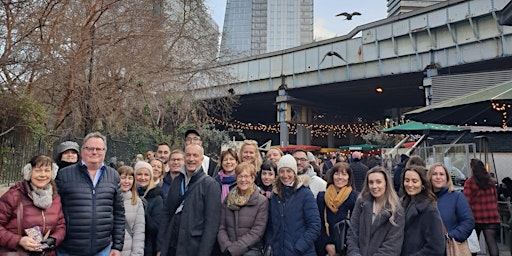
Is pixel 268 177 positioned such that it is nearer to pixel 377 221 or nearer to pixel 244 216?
pixel 244 216

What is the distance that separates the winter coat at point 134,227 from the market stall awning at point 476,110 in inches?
176

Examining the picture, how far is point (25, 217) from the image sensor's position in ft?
10.8

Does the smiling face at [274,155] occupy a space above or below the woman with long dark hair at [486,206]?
above

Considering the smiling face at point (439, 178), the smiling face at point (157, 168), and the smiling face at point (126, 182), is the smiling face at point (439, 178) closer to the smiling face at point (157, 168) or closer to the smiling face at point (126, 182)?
the smiling face at point (126, 182)

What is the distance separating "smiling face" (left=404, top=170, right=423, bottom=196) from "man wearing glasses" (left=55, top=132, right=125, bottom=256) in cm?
282

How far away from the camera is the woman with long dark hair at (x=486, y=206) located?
5641mm

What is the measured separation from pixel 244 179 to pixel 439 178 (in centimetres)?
222

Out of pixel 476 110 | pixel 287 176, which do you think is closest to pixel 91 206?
pixel 287 176

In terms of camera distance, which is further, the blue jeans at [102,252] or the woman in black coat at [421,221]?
the blue jeans at [102,252]

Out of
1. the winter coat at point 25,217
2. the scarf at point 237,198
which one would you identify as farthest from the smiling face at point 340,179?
the winter coat at point 25,217

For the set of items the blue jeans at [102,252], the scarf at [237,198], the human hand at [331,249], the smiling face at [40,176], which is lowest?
the human hand at [331,249]

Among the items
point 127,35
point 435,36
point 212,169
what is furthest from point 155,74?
point 435,36

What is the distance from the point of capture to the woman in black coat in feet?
11.1

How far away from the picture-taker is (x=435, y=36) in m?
20.2
